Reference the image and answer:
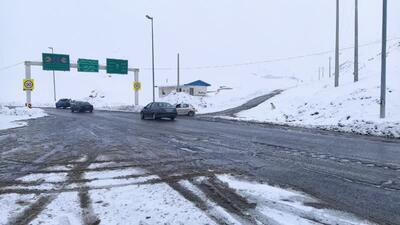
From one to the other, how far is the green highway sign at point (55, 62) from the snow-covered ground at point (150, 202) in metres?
44.3

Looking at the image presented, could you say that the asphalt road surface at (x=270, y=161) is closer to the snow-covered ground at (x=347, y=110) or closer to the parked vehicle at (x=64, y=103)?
the snow-covered ground at (x=347, y=110)

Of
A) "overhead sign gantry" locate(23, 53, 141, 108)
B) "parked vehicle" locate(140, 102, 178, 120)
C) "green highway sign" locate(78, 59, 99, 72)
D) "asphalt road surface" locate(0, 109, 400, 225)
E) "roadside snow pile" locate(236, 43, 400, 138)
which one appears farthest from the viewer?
"green highway sign" locate(78, 59, 99, 72)

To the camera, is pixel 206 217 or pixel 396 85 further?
pixel 396 85

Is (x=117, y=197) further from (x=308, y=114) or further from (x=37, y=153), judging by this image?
(x=308, y=114)

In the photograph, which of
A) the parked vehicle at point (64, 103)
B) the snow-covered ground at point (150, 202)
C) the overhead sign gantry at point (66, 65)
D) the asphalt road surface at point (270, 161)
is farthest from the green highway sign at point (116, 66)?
the snow-covered ground at point (150, 202)

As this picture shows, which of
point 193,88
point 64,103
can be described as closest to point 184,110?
point 64,103

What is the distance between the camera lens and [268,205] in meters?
6.07

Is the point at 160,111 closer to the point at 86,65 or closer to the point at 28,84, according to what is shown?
the point at 28,84

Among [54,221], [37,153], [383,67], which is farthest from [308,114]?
[54,221]

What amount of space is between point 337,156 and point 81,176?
7.41 meters

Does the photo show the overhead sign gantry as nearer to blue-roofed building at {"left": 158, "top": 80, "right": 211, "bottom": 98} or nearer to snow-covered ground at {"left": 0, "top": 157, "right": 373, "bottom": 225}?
blue-roofed building at {"left": 158, "top": 80, "right": 211, "bottom": 98}

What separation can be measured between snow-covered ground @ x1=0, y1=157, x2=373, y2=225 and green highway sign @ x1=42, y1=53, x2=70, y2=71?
145 ft

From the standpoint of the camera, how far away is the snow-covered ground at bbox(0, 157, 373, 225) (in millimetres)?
5359

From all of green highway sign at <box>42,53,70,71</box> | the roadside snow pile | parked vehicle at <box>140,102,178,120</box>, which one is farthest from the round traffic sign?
the roadside snow pile
